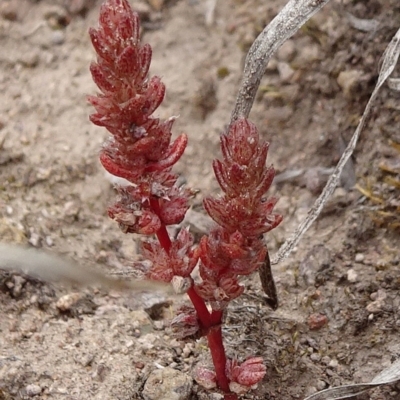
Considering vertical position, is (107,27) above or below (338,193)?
below

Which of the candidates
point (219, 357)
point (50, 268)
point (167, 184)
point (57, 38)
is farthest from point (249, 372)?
point (57, 38)

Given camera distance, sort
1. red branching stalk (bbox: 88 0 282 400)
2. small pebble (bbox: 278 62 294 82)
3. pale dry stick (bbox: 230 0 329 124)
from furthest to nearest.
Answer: small pebble (bbox: 278 62 294 82)
pale dry stick (bbox: 230 0 329 124)
red branching stalk (bbox: 88 0 282 400)

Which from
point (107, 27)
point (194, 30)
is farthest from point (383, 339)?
point (194, 30)

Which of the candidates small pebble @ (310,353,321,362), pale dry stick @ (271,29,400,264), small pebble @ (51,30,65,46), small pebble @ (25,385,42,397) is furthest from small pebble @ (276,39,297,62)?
small pebble @ (25,385,42,397)

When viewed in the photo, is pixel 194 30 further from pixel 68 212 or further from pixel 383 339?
pixel 383 339

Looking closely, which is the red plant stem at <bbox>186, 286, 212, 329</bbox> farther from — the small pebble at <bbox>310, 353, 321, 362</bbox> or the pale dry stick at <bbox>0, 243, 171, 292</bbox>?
the pale dry stick at <bbox>0, 243, 171, 292</bbox>

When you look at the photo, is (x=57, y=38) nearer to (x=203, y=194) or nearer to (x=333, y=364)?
(x=203, y=194)
